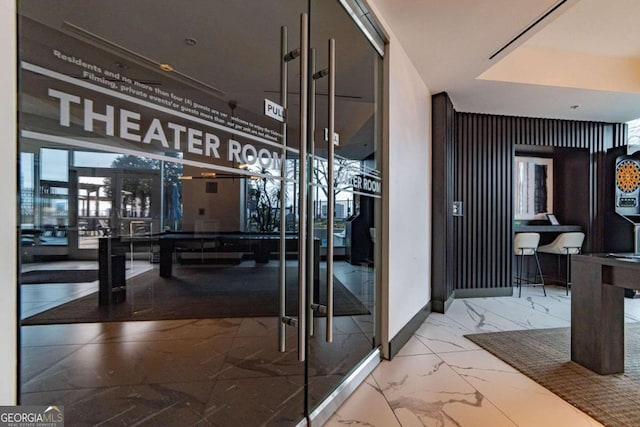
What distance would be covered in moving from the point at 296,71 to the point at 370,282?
1.98 metres

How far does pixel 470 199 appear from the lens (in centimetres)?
494

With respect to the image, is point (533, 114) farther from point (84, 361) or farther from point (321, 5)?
point (84, 361)

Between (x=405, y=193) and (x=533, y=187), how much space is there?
4246mm

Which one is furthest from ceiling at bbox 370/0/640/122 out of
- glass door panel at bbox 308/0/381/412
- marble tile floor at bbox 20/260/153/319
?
marble tile floor at bbox 20/260/153/319

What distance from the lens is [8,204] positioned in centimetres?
75

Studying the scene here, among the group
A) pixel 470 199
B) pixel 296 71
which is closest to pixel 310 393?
pixel 296 71

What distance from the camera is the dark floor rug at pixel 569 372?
6.81ft

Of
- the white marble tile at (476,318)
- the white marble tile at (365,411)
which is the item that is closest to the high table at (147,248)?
the white marble tile at (365,411)

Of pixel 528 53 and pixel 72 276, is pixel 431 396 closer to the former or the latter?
pixel 528 53

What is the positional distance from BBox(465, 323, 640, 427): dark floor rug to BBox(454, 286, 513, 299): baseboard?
4.51 ft

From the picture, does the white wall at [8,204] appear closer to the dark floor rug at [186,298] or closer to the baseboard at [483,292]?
the dark floor rug at [186,298]

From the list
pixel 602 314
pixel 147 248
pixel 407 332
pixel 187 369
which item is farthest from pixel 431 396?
pixel 147 248

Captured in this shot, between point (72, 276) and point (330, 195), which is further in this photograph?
point (72, 276)

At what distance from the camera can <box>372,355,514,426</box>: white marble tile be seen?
1979mm
